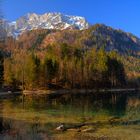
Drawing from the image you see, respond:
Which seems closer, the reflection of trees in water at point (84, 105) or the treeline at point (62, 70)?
the reflection of trees in water at point (84, 105)

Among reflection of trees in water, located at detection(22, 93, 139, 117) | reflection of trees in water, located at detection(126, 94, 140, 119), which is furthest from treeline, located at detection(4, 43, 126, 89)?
reflection of trees in water, located at detection(126, 94, 140, 119)

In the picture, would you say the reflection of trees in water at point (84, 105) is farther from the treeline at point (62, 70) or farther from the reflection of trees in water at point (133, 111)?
the treeline at point (62, 70)

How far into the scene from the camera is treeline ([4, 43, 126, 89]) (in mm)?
157875

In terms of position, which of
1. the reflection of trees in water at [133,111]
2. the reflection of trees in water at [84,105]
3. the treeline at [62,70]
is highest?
the treeline at [62,70]

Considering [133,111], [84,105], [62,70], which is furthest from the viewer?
[62,70]

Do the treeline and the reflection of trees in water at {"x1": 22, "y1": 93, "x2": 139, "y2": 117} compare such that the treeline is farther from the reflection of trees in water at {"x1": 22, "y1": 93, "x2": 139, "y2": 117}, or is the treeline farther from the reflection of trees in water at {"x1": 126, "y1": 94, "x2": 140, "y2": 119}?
the reflection of trees in water at {"x1": 126, "y1": 94, "x2": 140, "y2": 119}

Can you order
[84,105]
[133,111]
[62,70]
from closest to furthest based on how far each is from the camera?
1. [133,111]
2. [84,105]
3. [62,70]

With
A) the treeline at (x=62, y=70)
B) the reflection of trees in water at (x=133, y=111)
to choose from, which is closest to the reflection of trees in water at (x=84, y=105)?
the reflection of trees in water at (x=133, y=111)

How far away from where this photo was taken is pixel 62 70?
555 feet

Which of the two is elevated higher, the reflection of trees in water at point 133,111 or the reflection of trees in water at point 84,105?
the reflection of trees in water at point 84,105

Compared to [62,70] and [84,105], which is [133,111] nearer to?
[84,105]

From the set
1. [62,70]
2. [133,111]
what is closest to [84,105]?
[133,111]

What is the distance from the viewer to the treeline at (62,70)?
518ft

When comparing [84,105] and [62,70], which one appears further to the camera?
[62,70]
